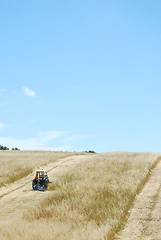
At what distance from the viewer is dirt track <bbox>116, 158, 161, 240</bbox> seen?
1588cm

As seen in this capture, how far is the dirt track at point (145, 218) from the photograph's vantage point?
1588cm

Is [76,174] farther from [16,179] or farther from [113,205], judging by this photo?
[113,205]

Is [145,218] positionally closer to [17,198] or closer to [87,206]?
[87,206]

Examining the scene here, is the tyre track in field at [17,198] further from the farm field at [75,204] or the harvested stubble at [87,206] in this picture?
the harvested stubble at [87,206]

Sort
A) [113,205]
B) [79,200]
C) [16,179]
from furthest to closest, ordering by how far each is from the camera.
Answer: [16,179] < [79,200] < [113,205]

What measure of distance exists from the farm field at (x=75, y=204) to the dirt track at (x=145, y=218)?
34 cm

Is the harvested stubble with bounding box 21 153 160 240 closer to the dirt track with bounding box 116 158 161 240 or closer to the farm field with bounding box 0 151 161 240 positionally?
the farm field with bounding box 0 151 161 240

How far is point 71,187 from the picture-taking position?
84.2ft

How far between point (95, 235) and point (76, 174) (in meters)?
15.9

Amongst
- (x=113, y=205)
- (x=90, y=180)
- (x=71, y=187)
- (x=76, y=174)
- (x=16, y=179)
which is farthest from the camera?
(x=16, y=179)

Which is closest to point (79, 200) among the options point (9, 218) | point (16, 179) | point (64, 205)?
point (64, 205)

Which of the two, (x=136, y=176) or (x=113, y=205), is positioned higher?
(x=136, y=176)

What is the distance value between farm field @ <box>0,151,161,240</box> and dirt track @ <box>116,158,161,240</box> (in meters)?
0.34

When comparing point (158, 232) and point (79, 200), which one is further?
point (79, 200)
